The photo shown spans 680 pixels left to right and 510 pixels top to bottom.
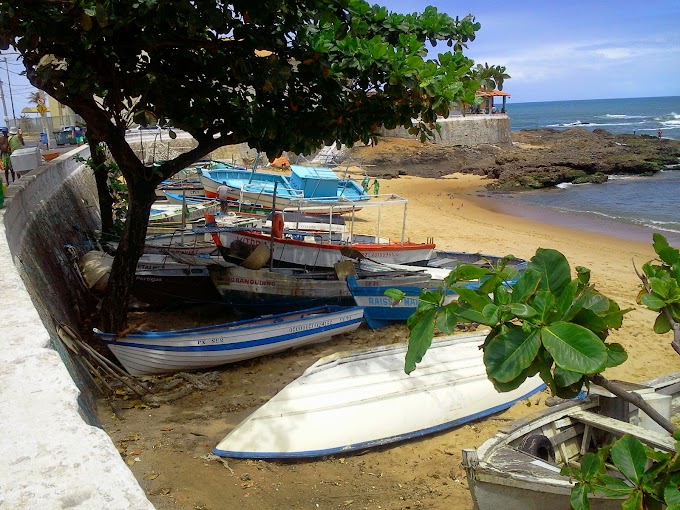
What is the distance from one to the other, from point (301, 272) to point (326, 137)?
3.73 meters

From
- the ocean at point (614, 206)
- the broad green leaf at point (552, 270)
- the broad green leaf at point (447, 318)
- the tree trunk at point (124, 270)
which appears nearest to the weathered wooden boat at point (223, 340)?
the tree trunk at point (124, 270)

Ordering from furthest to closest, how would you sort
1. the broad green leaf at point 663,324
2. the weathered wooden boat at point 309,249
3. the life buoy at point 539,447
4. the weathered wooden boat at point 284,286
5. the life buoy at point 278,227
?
the weathered wooden boat at point 309,249 → the life buoy at point 278,227 → the weathered wooden boat at point 284,286 → the life buoy at point 539,447 → the broad green leaf at point 663,324

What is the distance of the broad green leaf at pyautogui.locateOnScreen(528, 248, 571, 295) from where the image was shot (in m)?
2.60

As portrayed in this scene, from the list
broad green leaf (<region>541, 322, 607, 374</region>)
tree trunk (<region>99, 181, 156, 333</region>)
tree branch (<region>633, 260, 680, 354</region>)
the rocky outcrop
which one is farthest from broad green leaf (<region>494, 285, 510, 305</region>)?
the rocky outcrop

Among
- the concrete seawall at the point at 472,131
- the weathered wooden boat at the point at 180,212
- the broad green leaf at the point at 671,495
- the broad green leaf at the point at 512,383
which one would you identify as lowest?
the weathered wooden boat at the point at 180,212

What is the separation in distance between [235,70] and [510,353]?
606 centimetres

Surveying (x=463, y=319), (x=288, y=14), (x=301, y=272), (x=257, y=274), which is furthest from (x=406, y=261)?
(x=463, y=319)

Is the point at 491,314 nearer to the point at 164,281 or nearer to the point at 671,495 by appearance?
the point at 671,495

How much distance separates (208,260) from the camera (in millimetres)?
10969

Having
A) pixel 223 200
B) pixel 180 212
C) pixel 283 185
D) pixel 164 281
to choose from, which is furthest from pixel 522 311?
pixel 283 185

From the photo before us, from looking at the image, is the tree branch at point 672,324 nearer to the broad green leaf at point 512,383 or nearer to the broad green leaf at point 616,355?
the broad green leaf at point 616,355

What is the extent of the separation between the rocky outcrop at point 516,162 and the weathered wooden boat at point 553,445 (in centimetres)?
2923

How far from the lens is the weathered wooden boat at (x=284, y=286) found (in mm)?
9914

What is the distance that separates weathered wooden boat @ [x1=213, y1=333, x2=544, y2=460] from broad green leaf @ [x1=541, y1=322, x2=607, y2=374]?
4.82 metres
